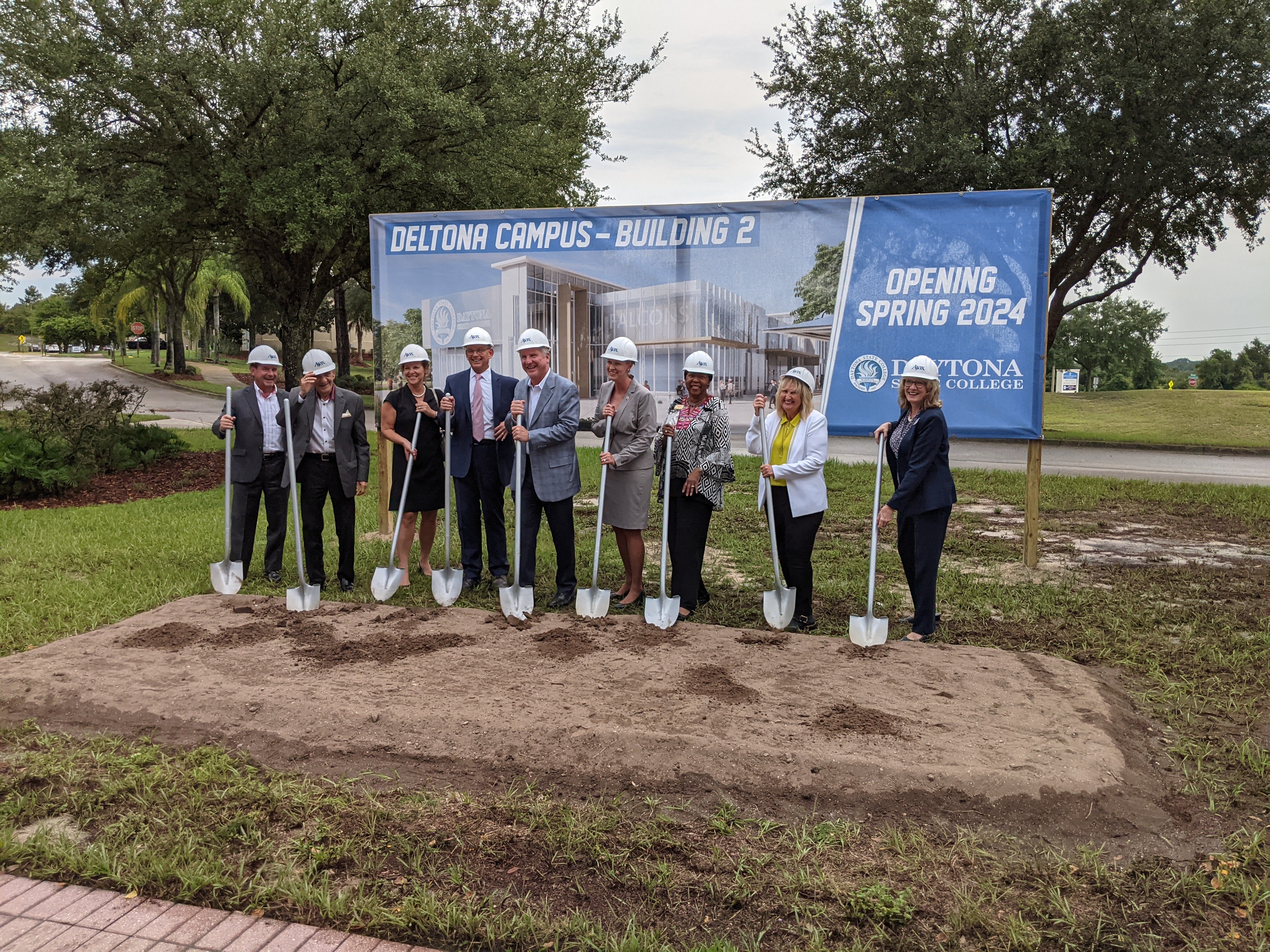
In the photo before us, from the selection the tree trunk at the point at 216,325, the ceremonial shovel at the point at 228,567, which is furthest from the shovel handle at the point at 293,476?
the tree trunk at the point at 216,325

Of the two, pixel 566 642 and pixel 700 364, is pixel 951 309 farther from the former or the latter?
pixel 566 642

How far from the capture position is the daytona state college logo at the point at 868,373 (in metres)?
8.23

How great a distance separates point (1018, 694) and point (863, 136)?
1856cm

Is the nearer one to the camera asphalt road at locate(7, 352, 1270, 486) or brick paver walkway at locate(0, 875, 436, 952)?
brick paver walkway at locate(0, 875, 436, 952)

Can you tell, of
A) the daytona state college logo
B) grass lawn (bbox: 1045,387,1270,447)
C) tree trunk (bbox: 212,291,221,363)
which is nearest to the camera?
the daytona state college logo

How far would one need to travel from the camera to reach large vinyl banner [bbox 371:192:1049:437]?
8.00 metres

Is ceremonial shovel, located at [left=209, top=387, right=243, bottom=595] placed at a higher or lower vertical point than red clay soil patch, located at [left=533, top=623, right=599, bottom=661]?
higher

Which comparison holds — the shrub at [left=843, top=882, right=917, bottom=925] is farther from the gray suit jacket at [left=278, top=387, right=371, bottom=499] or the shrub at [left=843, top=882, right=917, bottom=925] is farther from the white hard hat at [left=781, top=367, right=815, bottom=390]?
the gray suit jacket at [left=278, top=387, right=371, bottom=499]

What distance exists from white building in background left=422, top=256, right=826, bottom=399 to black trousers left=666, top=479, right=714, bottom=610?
198cm

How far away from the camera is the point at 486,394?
7.26 metres

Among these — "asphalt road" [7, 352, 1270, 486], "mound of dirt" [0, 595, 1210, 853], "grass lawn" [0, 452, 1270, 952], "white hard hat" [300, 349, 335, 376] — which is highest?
"white hard hat" [300, 349, 335, 376]

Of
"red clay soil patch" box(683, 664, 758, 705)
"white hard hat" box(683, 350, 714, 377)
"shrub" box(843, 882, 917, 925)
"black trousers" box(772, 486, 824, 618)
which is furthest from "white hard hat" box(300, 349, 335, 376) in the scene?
"shrub" box(843, 882, 917, 925)

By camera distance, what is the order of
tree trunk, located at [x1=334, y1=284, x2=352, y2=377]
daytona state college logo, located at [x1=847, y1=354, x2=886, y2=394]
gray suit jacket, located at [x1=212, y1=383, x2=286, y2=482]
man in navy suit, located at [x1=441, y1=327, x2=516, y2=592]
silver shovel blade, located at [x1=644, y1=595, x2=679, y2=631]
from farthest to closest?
tree trunk, located at [x1=334, y1=284, x2=352, y2=377] < daytona state college logo, located at [x1=847, y1=354, x2=886, y2=394] < gray suit jacket, located at [x1=212, y1=383, x2=286, y2=482] < man in navy suit, located at [x1=441, y1=327, x2=516, y2=592] < silver shovel blade, located at [x1=644, y1=595, x2=679, y2=631]

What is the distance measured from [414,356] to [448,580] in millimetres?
1850
